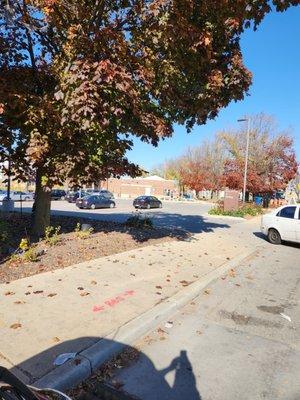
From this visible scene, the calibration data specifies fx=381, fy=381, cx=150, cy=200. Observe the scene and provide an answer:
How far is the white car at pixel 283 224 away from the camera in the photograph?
13.6 m

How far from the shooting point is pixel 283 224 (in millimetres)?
14078

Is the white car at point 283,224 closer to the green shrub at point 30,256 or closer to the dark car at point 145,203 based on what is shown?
the green shrub at point 30,256

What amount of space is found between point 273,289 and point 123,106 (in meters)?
5.04

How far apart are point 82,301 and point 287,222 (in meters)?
10.1

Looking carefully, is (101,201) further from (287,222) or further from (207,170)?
(207,170)

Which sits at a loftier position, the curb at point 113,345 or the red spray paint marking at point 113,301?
the red spray paint marking at point 113,301

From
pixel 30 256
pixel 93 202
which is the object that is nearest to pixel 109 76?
pixel 30 256

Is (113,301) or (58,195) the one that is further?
(58,195)

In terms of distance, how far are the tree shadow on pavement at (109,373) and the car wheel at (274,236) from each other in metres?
10.8

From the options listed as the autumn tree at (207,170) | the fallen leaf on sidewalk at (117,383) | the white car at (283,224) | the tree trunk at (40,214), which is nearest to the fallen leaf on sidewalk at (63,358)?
the fallen leaf on sidewalk at (117,383)

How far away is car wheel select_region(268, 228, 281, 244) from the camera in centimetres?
1446

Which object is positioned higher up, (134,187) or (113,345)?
(134,187)

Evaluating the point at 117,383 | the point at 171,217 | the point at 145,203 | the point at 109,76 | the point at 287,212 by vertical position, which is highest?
the point at 109,76

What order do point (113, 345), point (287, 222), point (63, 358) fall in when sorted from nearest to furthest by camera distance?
point (63, 358) < point (113, 345) < point (287, 222)
